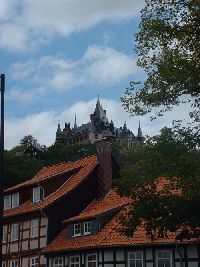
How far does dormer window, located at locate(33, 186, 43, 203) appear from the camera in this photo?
42438 millimetres

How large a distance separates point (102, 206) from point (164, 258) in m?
8.72

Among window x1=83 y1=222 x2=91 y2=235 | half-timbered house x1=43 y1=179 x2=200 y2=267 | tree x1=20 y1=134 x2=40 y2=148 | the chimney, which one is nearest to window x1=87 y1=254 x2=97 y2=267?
half-timbered house x1=43 y1=179 x2=200 y2=267

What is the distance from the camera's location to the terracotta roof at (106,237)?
1229 inches

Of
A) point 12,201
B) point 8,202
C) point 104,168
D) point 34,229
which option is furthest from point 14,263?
point 104,168

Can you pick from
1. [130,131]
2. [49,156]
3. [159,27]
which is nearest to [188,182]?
[159,27]

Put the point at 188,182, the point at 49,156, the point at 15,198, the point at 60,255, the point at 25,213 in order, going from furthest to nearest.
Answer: the point at 49,156
the point at 15,198
the point at 25,213
the point at 60,255
the point at 188,182

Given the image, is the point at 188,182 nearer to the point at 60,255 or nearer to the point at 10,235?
the point at 60,255

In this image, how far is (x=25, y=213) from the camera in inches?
1609

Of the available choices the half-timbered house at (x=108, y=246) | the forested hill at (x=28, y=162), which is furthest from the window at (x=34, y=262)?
the forested hill at (x=28, y=162)

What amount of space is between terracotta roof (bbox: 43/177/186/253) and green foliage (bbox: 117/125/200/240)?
9931 mm

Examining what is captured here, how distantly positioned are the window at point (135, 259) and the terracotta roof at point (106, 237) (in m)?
0.98

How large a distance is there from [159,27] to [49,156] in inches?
3794

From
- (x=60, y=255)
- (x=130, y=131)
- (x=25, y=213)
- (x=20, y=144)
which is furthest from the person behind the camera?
(x=130, y=131)

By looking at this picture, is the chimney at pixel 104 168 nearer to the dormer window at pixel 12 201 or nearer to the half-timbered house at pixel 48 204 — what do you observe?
the half-timbered house at pixel 48 204
